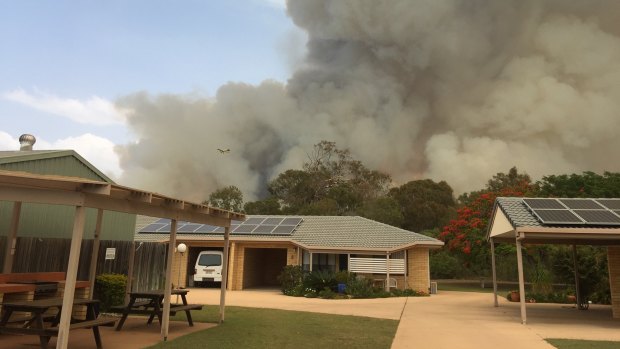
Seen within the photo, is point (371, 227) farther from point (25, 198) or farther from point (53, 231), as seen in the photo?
point (25, 198)

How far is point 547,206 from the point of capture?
45.5 feet

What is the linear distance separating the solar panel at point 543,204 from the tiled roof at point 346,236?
8.36 m

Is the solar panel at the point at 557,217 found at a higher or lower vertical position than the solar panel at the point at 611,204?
lower

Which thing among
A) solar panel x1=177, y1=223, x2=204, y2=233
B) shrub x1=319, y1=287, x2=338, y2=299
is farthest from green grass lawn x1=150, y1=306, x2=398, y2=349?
solar panel x1=177, y1=223, x2=204, y2=233

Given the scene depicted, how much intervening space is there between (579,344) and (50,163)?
15.2 m

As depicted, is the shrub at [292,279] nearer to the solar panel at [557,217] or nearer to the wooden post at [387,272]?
the wooden post at [387,272]

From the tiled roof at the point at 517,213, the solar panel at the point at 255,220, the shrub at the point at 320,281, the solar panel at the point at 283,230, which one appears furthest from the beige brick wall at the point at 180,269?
the tiled roof at the point at 517,213

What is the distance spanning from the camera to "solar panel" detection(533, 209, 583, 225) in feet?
39.4

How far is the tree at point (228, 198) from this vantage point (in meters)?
58.9

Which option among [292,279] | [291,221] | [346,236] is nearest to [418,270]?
[346,236]

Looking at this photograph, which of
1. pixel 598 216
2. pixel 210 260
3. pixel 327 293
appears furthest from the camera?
pixel 210 260

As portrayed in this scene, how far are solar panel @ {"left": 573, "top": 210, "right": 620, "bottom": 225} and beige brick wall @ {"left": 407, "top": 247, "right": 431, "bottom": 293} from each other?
34.9 ft

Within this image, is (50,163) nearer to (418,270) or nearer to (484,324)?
(484,324)

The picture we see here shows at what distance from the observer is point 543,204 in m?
14.2
